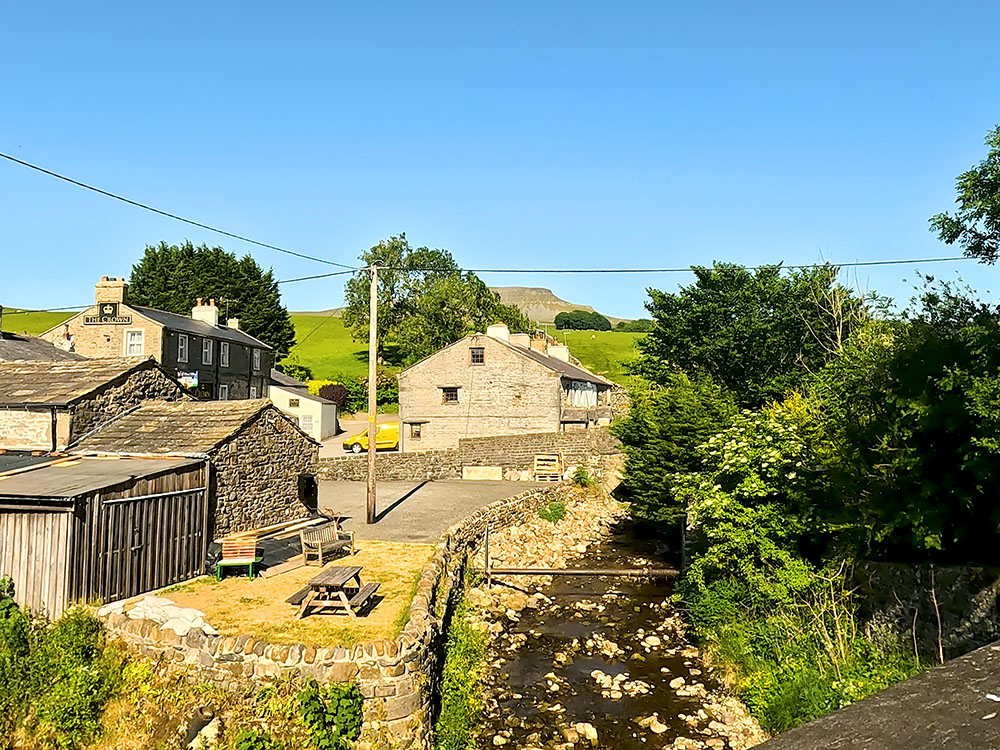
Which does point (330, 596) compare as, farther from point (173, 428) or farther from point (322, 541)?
point (173, 428)

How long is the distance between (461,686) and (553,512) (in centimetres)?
1614

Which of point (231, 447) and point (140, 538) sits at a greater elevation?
point (231, 447)

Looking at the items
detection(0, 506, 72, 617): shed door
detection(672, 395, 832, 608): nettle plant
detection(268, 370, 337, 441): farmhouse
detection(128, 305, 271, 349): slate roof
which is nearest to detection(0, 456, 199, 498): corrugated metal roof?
detection(0, 506, 72, 617): shed door

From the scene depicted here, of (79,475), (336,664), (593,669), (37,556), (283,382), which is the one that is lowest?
(593,669)

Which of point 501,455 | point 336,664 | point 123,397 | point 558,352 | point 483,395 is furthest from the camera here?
point 558,352

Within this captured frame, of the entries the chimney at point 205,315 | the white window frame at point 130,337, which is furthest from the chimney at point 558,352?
the white window frame at point 130,337

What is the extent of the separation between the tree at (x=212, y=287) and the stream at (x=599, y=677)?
5392cm

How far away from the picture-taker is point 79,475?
1473 centimetres

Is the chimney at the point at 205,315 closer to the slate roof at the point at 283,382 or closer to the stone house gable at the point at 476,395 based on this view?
the slate roof at the point at 283,382

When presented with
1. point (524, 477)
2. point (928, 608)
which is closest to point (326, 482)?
point (524, 477)

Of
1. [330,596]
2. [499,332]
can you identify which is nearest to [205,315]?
[499,332]

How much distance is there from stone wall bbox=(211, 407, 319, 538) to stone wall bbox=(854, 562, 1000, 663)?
14.7m

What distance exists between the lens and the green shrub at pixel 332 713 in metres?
10.4

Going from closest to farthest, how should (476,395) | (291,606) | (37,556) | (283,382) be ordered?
(37,556), (291,606), (476,395), (283,382)
